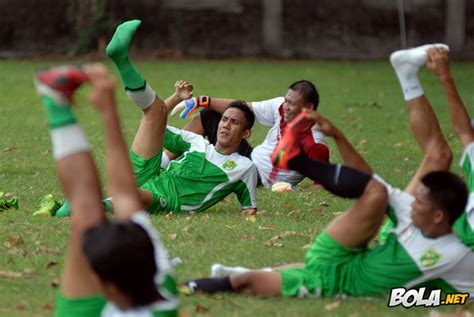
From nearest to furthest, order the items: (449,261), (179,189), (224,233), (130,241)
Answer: (130,241), (449,261), (224,233), (179,189)

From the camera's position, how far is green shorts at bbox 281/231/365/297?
6031mm

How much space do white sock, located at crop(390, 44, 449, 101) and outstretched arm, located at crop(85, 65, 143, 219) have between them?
98.5 inches

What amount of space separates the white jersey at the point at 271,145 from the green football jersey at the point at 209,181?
5.26ft

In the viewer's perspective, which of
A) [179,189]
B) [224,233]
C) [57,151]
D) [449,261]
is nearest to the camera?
[57,151]

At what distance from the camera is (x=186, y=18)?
946 inches

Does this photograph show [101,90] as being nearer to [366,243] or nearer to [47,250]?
[366,243]

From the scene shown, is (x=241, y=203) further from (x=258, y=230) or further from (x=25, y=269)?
(x=25, y=269)

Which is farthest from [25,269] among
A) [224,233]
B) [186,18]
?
[186,18]

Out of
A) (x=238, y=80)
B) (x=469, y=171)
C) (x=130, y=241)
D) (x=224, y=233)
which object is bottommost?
(x=238, y=80)

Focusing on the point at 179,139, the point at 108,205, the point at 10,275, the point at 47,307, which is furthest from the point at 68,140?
the point at 179,139

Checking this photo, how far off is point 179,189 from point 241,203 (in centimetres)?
50

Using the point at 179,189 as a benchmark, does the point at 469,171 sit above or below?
above

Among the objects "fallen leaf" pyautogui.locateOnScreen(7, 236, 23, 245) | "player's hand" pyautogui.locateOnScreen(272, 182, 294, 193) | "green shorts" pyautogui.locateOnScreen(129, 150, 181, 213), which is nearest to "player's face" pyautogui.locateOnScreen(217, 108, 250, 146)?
"green shorts" pyautogui.locateOnScreen(129, 150, 181, 213)

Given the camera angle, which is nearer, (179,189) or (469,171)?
(469,171)
